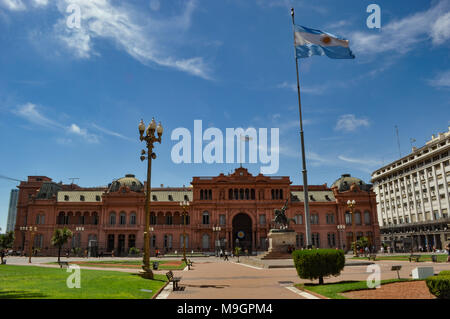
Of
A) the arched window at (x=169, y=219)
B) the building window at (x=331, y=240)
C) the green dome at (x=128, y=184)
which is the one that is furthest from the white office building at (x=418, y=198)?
the green dome at (x=128, y=184)

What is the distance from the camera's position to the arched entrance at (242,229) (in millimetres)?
71188

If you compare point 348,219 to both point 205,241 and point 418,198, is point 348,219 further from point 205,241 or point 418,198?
point 205,241

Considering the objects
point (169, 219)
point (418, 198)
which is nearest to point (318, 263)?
point (169, 219)

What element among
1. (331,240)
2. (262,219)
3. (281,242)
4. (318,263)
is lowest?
(331,240)

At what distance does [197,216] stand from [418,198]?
5293 cm

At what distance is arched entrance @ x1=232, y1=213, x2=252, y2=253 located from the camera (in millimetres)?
71188

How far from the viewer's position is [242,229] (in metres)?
72.1

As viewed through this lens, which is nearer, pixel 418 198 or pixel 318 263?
pixel 318 263

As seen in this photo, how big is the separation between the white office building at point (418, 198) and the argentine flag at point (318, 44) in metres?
47.4

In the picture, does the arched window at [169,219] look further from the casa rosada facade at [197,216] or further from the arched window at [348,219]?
the arched window at [348,219]

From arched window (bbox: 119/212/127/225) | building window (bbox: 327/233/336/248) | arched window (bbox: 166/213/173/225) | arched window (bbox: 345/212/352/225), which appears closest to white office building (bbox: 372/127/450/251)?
arched window (bbox: 345/212/352/225)

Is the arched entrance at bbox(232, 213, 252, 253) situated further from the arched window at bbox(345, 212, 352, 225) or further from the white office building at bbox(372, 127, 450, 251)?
the white office building at bbox(372, 127, 450, 251)

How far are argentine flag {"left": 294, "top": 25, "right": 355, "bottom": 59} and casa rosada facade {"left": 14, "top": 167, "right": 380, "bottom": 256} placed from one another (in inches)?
2020
